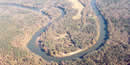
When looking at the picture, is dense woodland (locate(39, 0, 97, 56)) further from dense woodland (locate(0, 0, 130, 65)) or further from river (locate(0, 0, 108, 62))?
river (locate(0, 0, 108, 62))

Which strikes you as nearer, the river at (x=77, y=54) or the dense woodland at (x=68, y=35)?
the river at (x=77, y=54)

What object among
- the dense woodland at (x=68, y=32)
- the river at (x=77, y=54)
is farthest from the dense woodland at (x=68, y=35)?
the river at (x=77, y=54)

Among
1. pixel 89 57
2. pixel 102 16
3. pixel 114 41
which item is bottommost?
pixel 89 57

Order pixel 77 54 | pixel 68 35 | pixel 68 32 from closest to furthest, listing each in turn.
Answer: pixel 77 54 < pixel 68 35 < pixel 68 32

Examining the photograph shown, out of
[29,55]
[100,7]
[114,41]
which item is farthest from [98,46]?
[100,7]

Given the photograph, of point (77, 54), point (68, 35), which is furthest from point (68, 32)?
point (77, 54)

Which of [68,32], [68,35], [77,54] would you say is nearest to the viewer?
[77,54]

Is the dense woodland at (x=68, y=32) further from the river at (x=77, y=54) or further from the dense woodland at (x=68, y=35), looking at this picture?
the river at (x=77, y=54)

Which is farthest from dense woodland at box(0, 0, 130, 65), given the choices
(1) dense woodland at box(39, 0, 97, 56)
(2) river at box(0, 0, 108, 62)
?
(2) river at box(0, 0, 108, 62)

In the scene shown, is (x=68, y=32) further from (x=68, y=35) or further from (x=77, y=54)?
(x=77, y=54)

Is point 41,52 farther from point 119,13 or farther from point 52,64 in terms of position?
point 119,13

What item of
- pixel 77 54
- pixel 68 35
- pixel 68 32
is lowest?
pixel 77 54
